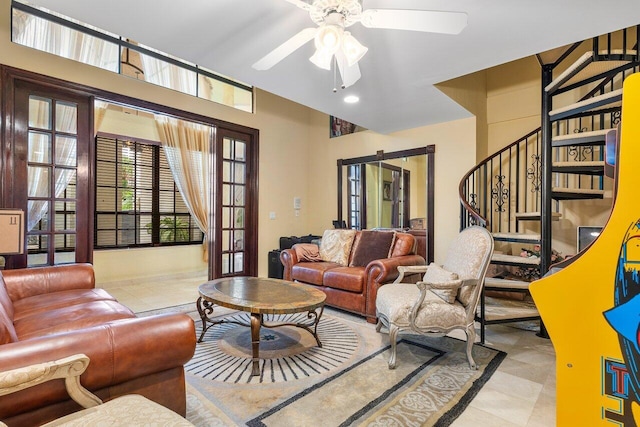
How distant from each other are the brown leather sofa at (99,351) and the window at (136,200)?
11.3 feet

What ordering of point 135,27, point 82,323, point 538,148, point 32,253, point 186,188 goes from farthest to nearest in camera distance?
point 186,188 < point 538,148 < point 32,253 < point 135,27 < point 82,323

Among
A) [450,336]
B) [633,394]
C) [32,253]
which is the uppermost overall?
[32,253]

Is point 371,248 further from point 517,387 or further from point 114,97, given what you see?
point 114,97

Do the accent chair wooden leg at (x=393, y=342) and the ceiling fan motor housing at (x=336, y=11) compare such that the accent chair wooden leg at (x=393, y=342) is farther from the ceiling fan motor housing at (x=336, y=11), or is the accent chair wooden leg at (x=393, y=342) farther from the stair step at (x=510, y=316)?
the ceiling fan motor housing at (x=336, y=11)

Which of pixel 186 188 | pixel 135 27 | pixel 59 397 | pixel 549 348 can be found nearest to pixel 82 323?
pixel 59 397

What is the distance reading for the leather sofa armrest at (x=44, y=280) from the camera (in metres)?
2.38

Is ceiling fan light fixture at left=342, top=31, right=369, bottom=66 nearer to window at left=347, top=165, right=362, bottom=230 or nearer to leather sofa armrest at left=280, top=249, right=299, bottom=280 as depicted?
leather sofa armrest at left=280, top=249, right=299, bottom=280

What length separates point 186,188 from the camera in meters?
5.33

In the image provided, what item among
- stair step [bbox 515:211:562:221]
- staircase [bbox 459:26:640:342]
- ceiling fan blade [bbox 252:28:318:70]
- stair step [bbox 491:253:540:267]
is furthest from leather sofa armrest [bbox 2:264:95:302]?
stair step [bbox 515:211:562:221]

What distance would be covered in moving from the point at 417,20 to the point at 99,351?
223cm

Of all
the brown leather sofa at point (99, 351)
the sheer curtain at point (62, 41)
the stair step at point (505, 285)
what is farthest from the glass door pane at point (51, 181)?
the stair step at point (505, 285)

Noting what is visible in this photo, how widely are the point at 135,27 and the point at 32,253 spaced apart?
261 cm

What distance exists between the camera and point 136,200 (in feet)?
18.1

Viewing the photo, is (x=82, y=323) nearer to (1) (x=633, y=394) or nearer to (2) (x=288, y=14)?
(2) (x=288, y=14)
